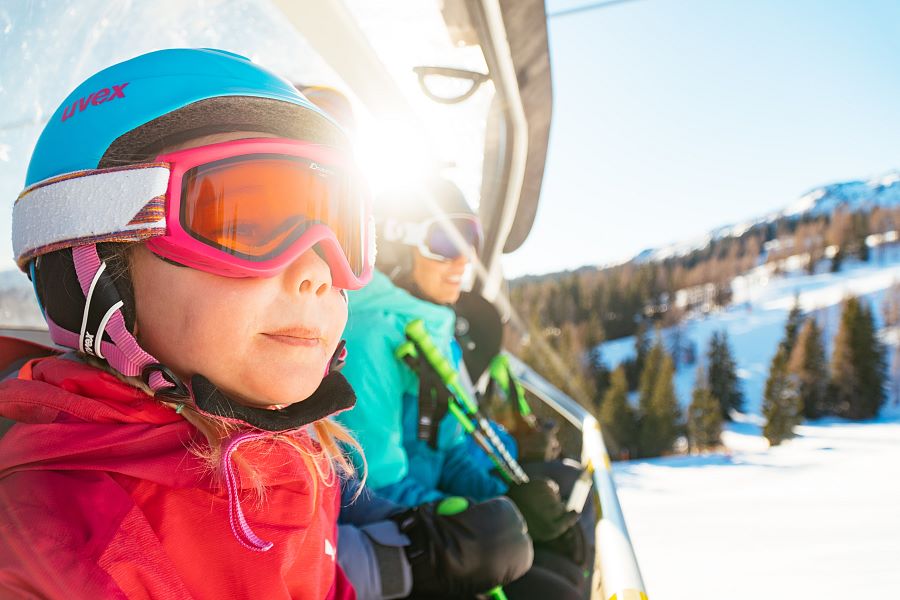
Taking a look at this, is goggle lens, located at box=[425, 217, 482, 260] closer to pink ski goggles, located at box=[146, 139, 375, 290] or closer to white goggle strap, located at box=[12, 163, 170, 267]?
pink ski goggles, located at box=[146, 139, 375, 290]

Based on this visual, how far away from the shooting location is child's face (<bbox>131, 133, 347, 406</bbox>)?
0.85 meters

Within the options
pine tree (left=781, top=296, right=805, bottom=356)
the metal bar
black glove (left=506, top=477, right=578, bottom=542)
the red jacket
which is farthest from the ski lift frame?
pine tree (left=781, top=296, right=805, bottom=356)

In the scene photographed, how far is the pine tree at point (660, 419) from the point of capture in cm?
5025

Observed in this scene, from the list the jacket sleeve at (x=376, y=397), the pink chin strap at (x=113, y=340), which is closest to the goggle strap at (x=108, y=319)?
the pink chin strap at (x=113, y=340)

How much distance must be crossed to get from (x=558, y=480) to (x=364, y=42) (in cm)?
249

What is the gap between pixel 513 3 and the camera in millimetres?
2867

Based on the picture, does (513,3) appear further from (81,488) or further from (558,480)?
(81,488)

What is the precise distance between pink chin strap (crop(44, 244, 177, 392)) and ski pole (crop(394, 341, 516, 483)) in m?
1.26

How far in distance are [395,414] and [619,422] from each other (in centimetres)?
5181

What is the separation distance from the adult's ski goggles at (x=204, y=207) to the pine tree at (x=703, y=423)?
5928cm

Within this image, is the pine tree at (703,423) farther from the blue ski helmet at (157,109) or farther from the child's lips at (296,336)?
the blue ski helmet at (157,109)

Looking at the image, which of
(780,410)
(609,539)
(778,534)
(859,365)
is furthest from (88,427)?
(859,365)

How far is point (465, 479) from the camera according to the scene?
2.33m

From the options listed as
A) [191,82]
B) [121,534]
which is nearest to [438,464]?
[121,534]
